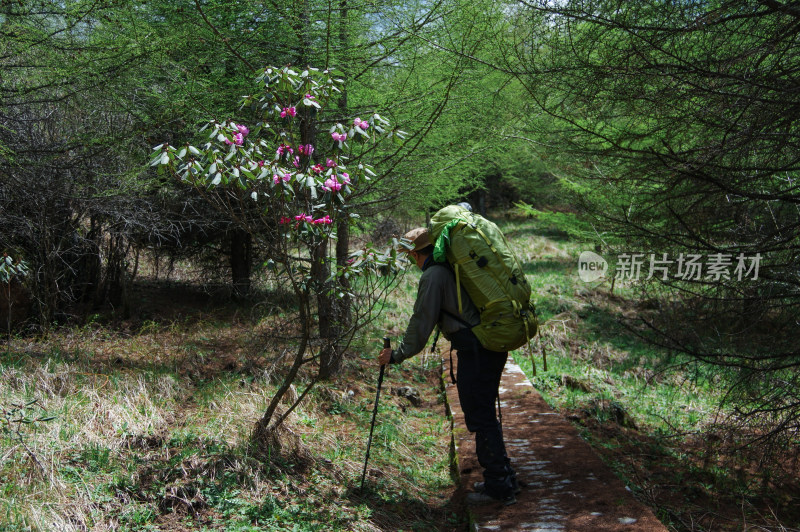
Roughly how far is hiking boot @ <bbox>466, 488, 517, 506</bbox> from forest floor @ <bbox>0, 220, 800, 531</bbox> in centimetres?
25

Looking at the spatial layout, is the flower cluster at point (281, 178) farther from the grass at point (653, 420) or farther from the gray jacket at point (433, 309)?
the grass at point (653, 420)

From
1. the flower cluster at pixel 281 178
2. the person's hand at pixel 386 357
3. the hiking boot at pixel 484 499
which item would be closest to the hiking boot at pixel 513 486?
the hiking boot at pixel 484 499

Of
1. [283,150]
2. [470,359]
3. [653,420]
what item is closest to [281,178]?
[283,150]

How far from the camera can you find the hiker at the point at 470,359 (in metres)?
3.68

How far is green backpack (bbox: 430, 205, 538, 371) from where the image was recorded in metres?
3.63

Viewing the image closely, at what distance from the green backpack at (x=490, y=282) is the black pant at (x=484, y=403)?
0.12m

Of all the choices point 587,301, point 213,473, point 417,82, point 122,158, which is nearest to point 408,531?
point 213,473

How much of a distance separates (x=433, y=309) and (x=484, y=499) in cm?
141

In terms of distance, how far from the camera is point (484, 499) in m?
3.86

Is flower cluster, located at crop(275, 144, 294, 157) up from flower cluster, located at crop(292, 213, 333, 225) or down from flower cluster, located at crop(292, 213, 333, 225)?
up

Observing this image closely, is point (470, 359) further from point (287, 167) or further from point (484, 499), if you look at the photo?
point (287, 167)

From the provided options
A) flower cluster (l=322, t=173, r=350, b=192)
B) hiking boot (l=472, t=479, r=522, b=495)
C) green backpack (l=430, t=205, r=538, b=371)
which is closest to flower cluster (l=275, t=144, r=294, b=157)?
flower cluster (l=322, t=173, r=350, b=192)

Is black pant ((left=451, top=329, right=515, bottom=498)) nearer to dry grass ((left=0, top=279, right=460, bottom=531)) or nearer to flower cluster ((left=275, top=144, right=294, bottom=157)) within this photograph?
dry grass ((left=0, top=279, right=460, bottom=531))

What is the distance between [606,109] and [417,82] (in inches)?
77.2
